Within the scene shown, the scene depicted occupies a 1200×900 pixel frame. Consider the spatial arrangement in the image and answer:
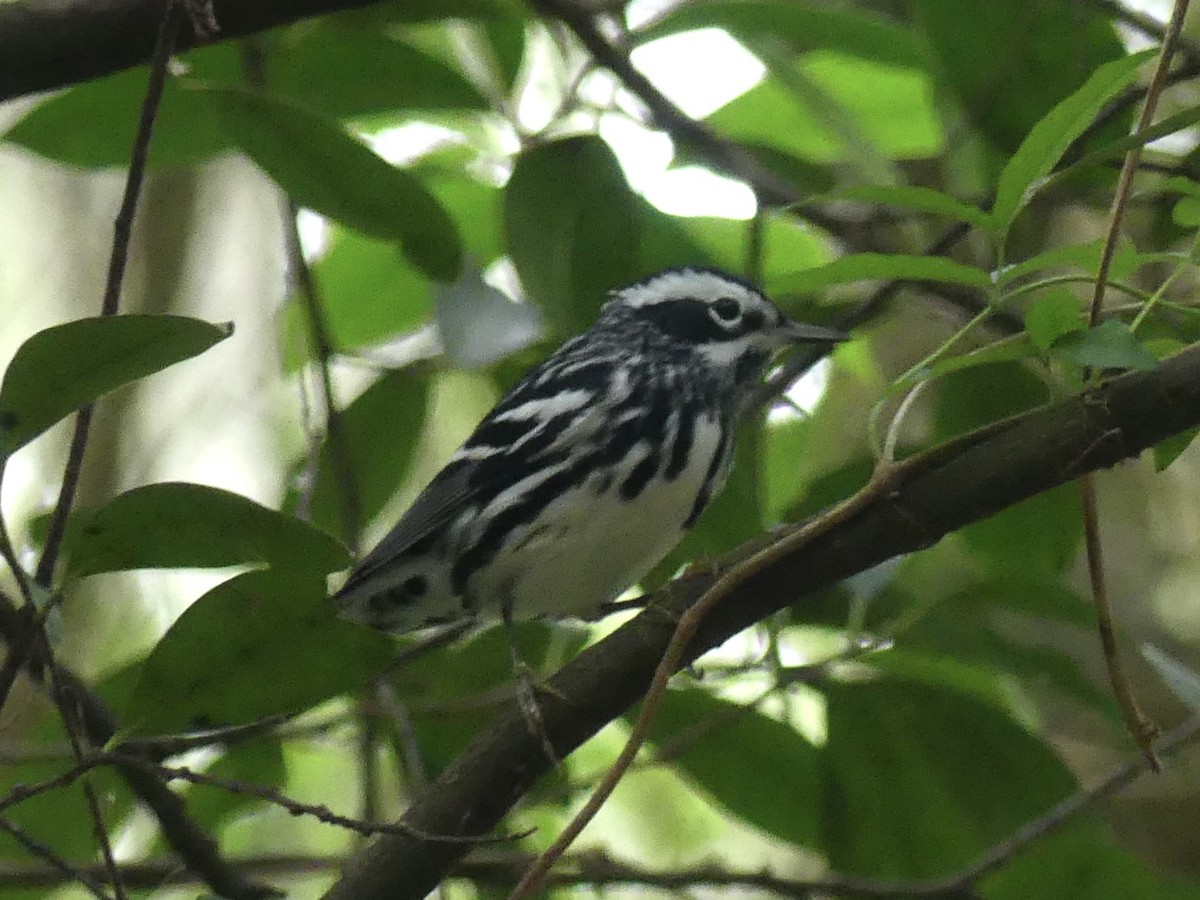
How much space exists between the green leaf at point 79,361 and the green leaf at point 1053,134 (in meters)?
0.70

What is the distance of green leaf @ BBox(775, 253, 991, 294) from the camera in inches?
57.7

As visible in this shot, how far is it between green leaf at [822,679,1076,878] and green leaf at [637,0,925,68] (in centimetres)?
94

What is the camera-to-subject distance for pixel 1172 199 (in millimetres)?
2479

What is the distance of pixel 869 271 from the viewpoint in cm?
150

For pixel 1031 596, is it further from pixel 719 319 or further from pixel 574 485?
pixel 719 319

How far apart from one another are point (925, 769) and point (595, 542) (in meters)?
0.59

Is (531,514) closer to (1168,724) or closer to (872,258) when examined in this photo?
(872,258)

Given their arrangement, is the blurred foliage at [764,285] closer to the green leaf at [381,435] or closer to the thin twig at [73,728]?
the green leaf at [381,435]

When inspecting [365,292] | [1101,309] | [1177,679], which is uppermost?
[365,292]

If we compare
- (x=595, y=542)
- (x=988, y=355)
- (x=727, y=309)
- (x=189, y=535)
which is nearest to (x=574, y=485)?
(x=595, y=542)

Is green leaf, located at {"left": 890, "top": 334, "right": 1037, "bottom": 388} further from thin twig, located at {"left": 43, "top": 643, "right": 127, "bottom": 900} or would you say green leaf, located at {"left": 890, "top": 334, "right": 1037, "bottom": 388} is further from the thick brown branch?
thin twig, located at {"left": 43, "top": 643, "right": 127, "bottom": 900}

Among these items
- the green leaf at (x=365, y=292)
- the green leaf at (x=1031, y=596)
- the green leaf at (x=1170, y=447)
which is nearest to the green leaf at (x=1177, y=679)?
the green leaf at (x=1170, y=447)

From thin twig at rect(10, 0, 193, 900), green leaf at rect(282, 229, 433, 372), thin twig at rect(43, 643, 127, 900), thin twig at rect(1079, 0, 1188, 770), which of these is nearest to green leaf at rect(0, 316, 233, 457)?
thin twig at rect(10, 0, 193, 900)

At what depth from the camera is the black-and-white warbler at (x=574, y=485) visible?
248 cm
